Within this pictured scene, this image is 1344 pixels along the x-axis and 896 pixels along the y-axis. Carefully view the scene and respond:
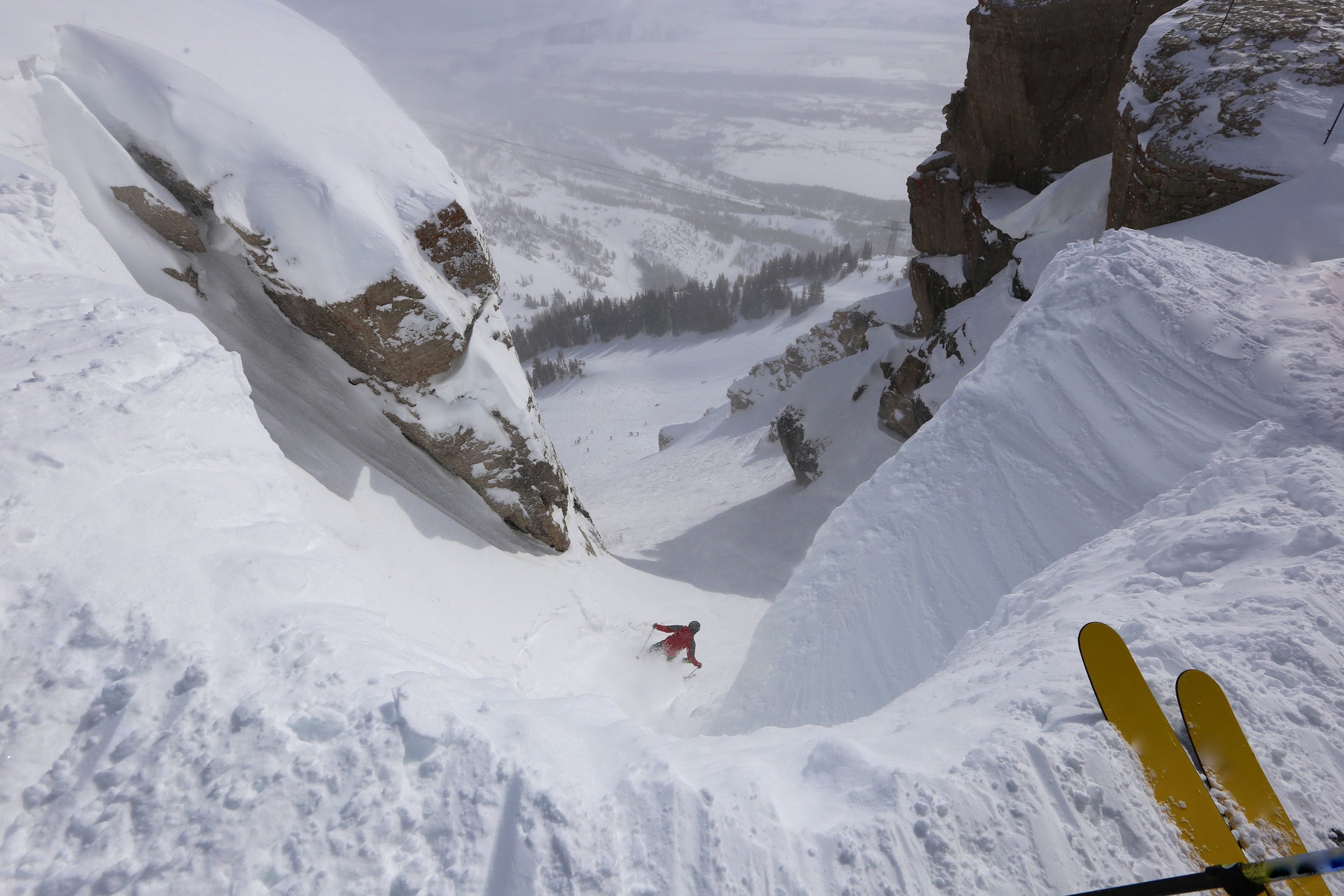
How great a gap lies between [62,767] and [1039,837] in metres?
4.99

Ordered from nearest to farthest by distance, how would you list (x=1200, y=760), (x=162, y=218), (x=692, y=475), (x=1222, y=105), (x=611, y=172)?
(x=1200, y=760) → (x=162, y=218) → (x=1222, y=105) → (x=692, y=475) → (x=611, y=172)

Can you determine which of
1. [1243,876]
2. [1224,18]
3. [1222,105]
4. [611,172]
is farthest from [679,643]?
[611,172]

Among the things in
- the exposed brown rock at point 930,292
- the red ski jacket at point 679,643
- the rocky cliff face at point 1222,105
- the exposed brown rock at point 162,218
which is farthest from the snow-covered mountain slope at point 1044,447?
the exposed brown rock at point 162,218

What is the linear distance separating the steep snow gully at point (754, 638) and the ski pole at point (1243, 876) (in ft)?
1.21

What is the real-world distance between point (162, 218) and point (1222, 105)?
1651 cm

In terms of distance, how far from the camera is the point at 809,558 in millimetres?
7125

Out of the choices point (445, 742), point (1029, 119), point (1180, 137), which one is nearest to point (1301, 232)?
point (1180, 137)

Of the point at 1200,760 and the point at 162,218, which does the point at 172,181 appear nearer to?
the point at 162,218

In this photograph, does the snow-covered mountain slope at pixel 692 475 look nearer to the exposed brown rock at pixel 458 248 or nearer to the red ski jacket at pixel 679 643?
the red ski jacket at pixel 679 643

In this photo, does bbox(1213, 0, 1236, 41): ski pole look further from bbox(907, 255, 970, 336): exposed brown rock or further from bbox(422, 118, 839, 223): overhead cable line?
bbox(422, 118, 839, 223): overhead cable line

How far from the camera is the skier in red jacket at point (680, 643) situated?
32.1 feet

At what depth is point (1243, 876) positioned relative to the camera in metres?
2.45

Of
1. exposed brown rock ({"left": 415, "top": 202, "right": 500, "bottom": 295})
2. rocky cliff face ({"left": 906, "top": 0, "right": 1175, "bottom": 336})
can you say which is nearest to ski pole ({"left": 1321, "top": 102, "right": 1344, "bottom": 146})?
rocky cliff face ({"left": 906, "top": 0, "right": 1175, "bottom": 336})

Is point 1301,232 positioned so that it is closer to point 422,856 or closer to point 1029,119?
point 1029,119
